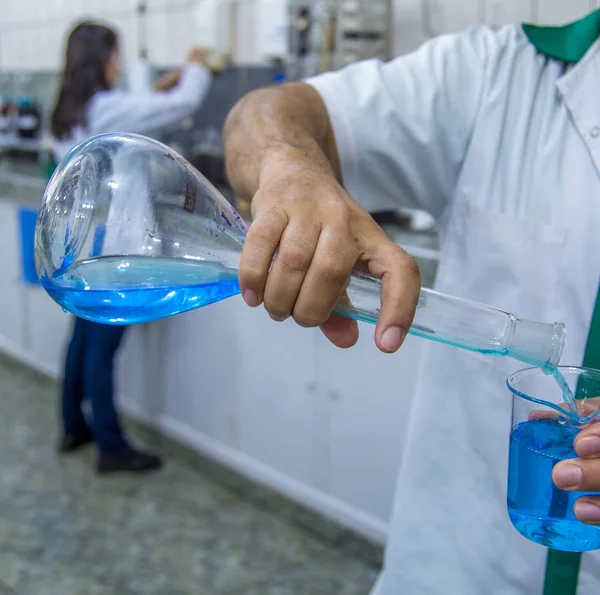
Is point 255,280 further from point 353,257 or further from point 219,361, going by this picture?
point 219,361

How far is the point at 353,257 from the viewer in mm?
585

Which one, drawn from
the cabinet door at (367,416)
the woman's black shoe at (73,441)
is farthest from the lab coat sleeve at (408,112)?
the woman's black shoe at (73,441)

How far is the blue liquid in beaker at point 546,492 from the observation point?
0.58m

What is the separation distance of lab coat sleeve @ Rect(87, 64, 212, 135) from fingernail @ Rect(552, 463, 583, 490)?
2.31 m

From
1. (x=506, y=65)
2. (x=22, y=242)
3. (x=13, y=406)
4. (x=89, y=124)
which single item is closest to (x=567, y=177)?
(x=506, y=65)

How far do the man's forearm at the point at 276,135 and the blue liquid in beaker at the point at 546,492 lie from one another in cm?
29

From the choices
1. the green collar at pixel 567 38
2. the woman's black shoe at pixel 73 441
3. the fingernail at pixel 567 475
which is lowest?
the woman's black shoe at pixel 73 441

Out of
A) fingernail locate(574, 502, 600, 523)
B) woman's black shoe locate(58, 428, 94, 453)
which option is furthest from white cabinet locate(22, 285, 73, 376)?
fingernail locate(574, 502, 600, 523)

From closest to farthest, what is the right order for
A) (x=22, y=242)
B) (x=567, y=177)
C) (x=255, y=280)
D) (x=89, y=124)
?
(x=255, y=280) → (x=567, y=177) → (x=89, y=124) → (x=22, y=242)

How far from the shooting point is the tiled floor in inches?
86.8

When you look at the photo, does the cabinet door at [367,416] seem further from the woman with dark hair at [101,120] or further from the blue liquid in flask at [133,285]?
the blue liquid in flask at [133,285]

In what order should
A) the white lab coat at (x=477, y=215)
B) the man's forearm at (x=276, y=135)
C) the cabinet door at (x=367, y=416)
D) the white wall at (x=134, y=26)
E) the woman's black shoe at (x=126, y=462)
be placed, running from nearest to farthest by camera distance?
the man's forearm at (x=276, y=135), the white lab coat at (x=477, y=215), the cabinet door at (x=367, y=416), the woman's black shoe at (x=126, y=462), the white wall at (x=134, y=26)

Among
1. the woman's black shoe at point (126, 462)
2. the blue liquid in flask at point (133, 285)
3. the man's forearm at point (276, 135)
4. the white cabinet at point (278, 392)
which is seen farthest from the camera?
the woman's black shoe at point (126, 462)

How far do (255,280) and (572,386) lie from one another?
0.29 metres
